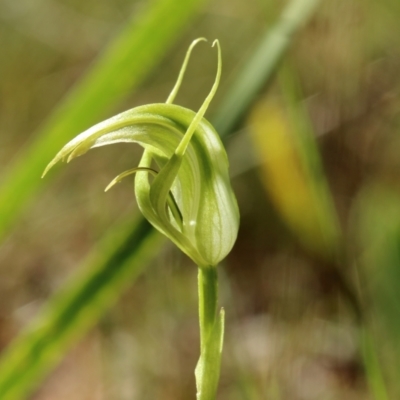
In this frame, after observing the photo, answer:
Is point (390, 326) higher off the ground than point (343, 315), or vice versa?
point (390, 326)

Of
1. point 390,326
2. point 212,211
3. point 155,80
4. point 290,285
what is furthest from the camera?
point 155,80

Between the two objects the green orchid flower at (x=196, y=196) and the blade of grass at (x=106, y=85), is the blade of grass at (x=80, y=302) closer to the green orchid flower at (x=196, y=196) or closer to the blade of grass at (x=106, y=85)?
the blade of grass at (x=106, y=85)

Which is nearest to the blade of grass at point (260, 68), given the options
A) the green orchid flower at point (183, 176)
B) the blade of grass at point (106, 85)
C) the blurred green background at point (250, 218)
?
the blurred green background at point (250, 218)

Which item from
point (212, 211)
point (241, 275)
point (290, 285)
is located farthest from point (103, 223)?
point (212, 211)

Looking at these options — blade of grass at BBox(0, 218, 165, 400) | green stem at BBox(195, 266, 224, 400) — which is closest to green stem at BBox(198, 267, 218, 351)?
green stem at BBox(195, 266, 224, 400)

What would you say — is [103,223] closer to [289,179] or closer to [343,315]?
[289,179]

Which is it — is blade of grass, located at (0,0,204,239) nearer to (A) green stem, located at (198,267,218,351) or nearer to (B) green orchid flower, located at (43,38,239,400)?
(B) green orchid flower, located at (43,38,239,400)
